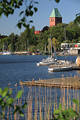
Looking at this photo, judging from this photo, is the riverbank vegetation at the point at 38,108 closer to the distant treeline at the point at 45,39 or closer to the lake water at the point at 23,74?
the lake water at the point at 23,74

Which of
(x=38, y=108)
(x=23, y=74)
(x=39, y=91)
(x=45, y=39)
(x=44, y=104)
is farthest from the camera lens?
(x=45, y=39)

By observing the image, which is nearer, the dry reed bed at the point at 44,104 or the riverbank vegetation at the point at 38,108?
the riverbank vegetation at the point at 38,108

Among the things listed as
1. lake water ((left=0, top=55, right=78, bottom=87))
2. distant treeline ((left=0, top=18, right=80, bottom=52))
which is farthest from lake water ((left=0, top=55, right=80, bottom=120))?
distant treeline ((left=0, top=18, right=80, bottom=52))

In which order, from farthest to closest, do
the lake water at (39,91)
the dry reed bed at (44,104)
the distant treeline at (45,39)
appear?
the distant treeline at (45,39) < the lake water at (39,91) < the dry reed bed at (44,104)

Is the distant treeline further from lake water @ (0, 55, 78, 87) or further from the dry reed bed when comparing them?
the dry reed bed

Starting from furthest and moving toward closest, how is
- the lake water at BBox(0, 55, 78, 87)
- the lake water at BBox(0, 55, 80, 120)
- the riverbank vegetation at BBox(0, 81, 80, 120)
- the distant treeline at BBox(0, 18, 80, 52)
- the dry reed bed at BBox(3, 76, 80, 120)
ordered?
the distant treeline at BBox(0, 18, 80, 52)
the lake water at BBox(0, 55, 78, 87)
the lake water at BBox(0, 55, 80, 120)
the dry reed bed at BBox(3, 76, 80, 120)
the riverbank vegetation at BBox(0, 81, 80, 120)

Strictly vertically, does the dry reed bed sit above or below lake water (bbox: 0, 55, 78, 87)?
above

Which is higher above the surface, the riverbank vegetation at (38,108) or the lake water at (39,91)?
the riverbank vegetation at (38,108)

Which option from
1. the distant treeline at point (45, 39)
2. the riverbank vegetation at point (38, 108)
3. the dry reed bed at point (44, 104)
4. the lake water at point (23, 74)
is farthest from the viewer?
the distant treeline at point (45, 39)

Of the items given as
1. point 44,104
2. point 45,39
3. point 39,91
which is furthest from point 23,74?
point 45,39

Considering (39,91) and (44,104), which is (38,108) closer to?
(44,104)

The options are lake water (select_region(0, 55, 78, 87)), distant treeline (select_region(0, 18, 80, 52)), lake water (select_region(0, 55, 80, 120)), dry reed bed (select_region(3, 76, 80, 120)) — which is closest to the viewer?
dry reed bed (select_region(3, 76, 80, 120))

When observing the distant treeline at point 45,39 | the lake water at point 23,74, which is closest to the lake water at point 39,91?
the lake water at point 23,74

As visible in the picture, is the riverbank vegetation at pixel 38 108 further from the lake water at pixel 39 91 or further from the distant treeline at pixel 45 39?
the distant treeline at pixel 45 39
